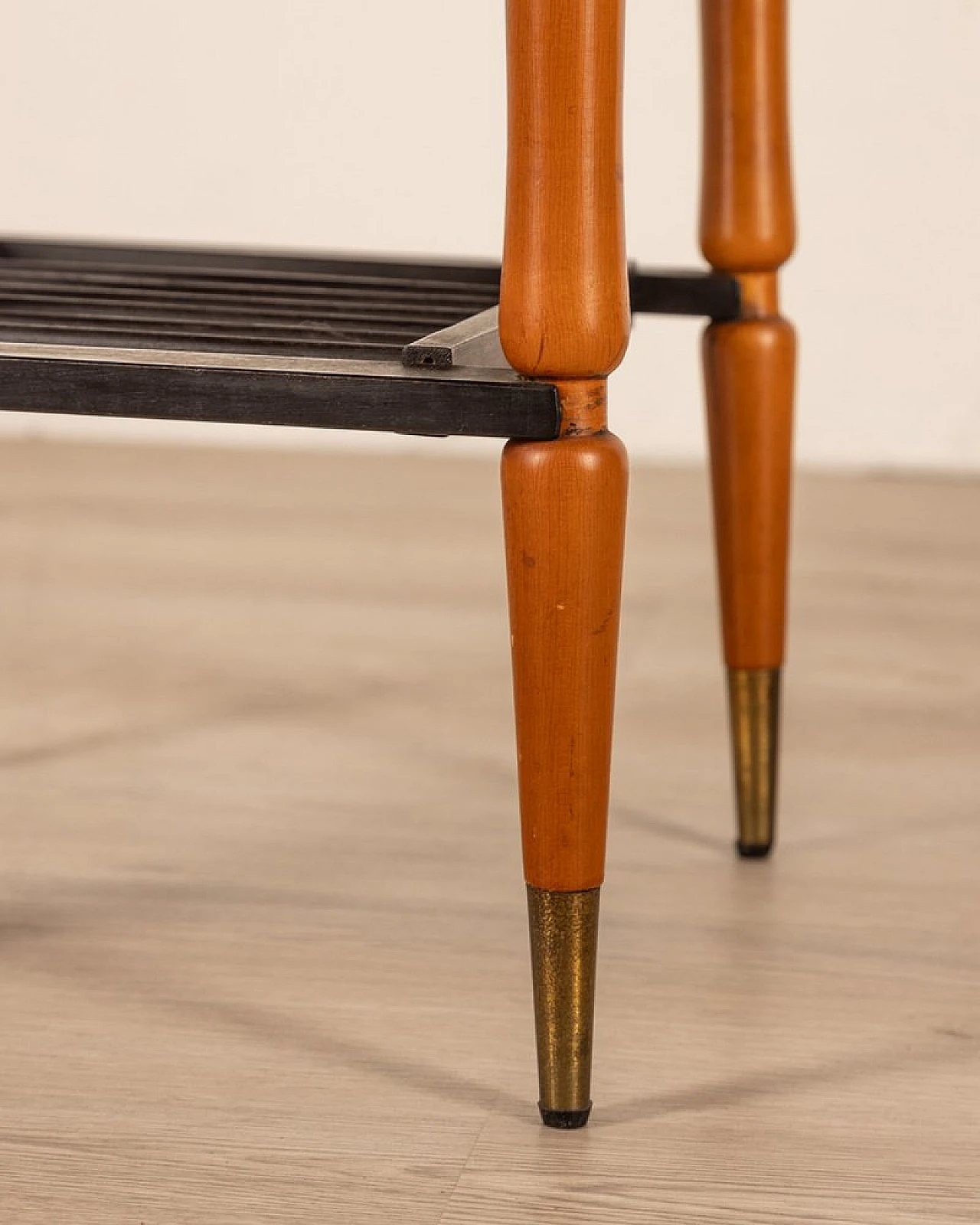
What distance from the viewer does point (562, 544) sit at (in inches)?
24.7

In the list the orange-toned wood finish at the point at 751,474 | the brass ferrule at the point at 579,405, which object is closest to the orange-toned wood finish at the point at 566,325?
the brass ferrule at the point at 579,405

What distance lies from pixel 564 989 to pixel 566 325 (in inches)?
9.3

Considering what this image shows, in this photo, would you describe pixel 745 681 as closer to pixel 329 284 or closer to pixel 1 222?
pixel 329 284

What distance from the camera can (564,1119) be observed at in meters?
0.67

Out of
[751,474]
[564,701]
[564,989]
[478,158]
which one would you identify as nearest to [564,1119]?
[564,989]

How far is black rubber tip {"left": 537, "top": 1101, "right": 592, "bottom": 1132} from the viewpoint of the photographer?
2.21 feet

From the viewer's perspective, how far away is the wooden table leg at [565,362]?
0.62 m

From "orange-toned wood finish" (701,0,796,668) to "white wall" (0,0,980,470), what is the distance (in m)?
1.29

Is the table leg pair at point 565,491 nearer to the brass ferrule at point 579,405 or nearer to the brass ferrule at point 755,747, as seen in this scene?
the brass ferrule at point 579,405

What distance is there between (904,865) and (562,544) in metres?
0.40

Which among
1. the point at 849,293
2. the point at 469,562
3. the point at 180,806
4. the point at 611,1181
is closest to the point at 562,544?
the point at 611,1181

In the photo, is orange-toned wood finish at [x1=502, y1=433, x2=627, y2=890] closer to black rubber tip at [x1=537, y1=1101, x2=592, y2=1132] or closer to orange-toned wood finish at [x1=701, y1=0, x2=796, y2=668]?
black rubber tip at [x1=537, y1=1101, x2=592, y2=1132]

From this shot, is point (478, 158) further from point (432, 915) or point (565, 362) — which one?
point (565, 362)

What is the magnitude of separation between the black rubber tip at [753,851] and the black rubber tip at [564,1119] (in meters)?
0.29
